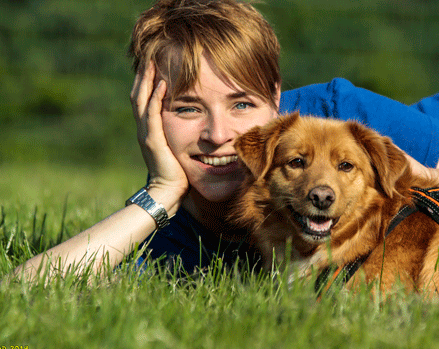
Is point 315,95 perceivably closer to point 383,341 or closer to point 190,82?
point 190,82

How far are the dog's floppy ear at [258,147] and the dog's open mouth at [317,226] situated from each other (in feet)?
1.31

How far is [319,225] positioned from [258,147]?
586 mm

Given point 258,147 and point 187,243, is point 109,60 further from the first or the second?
point 258,147

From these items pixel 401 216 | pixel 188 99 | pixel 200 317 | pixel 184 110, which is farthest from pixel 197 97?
pixel 200 317

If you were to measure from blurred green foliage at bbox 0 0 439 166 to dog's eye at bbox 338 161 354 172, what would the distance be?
8.91 m

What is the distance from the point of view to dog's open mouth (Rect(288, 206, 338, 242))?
2951mm

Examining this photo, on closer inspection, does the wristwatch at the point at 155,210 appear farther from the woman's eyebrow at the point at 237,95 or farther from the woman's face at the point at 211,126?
the woman's eyebrow at the point at 237,95

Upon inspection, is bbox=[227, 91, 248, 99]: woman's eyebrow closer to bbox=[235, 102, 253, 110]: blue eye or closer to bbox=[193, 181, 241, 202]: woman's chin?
bbox=[235, 102, 253, 110]: blue eye

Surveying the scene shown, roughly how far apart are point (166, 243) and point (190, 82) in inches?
49.6

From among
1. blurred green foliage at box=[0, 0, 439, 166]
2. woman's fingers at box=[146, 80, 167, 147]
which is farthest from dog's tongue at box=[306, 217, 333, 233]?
blurred green foliage at box=[0, 0, 439, 166]

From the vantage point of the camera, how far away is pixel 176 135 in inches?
137

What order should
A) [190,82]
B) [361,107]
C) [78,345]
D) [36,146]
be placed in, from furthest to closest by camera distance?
[36,146] < [361,107] < [190,82] < [78,345]

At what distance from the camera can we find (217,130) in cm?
327

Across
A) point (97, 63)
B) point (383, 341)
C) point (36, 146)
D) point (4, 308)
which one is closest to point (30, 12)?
point (97, 63)
